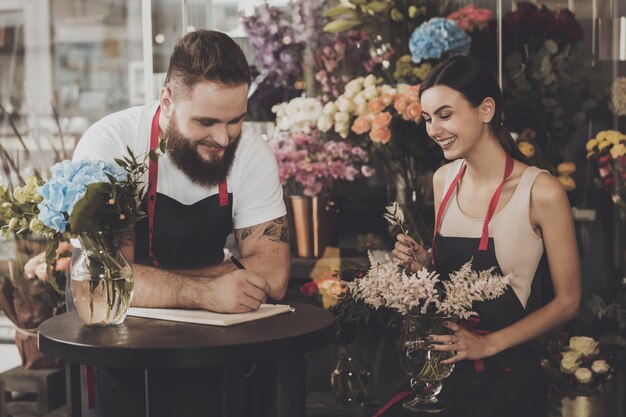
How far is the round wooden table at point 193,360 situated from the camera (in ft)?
6.98

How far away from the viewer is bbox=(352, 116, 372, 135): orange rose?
3857mm

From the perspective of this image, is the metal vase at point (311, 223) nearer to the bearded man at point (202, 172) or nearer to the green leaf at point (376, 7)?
the green leaf at point (376, 7)

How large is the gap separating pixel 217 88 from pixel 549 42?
5.94 ft

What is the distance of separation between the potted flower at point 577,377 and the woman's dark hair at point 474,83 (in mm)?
1172

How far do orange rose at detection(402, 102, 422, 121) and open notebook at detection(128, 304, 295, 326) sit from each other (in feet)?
4.74

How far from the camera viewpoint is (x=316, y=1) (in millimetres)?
4156

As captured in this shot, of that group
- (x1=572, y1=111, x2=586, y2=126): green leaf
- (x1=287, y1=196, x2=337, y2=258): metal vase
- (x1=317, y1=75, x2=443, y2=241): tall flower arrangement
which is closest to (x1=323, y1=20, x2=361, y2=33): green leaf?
(x1=317, y1=75, x2=443, y2=241): tall flower arrangement

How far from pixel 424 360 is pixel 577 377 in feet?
4.95

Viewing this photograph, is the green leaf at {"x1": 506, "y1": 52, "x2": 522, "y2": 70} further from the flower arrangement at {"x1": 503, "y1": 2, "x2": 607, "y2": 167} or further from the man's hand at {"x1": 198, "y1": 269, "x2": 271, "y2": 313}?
the man's hand at {"x1": 198, "y1": 269, "x2": 271, "y2": 313}

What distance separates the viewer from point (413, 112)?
12.4 feet

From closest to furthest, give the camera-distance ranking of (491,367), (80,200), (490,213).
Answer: (80,200) → (491,367) → (490,213)

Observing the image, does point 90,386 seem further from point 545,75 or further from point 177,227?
point 545,75

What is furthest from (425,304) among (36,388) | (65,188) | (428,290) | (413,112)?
(36,388)

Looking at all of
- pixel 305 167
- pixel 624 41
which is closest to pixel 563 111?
pixel 624 41
